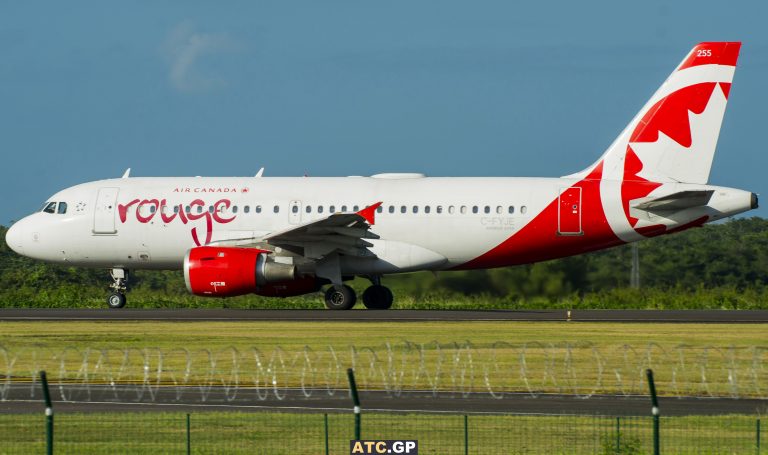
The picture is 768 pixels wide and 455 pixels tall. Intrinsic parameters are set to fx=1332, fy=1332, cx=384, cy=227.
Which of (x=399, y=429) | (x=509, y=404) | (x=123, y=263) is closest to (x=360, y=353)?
(x=509, y=404)

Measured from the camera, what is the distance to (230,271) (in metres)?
43.2

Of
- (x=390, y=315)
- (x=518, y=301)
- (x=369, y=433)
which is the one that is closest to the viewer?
(x=369, y=433)

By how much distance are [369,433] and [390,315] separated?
23863mm

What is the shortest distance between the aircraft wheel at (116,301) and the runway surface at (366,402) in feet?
79.8

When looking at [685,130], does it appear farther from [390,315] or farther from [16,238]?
[16,238]

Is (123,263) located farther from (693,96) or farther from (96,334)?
(693,96)

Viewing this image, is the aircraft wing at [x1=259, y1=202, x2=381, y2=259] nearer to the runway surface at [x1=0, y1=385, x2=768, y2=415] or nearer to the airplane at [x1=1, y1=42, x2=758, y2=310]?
the airplane at [x1=1, y1=42, x2=758, y2=310]

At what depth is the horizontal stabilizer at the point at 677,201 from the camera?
4212 cm

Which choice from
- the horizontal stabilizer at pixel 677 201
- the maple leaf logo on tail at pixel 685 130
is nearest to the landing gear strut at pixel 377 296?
the maple leaf logo on tail at pixel 685 130

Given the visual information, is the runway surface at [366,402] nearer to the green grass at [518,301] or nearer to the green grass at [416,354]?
the green grass at [416,354]

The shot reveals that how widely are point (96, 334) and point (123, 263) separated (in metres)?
13.6

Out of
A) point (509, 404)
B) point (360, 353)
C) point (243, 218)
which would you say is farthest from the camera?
point (243, 218)

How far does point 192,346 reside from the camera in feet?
102

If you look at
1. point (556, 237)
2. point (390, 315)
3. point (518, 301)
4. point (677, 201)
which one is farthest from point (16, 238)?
Result: point (677, 201)
